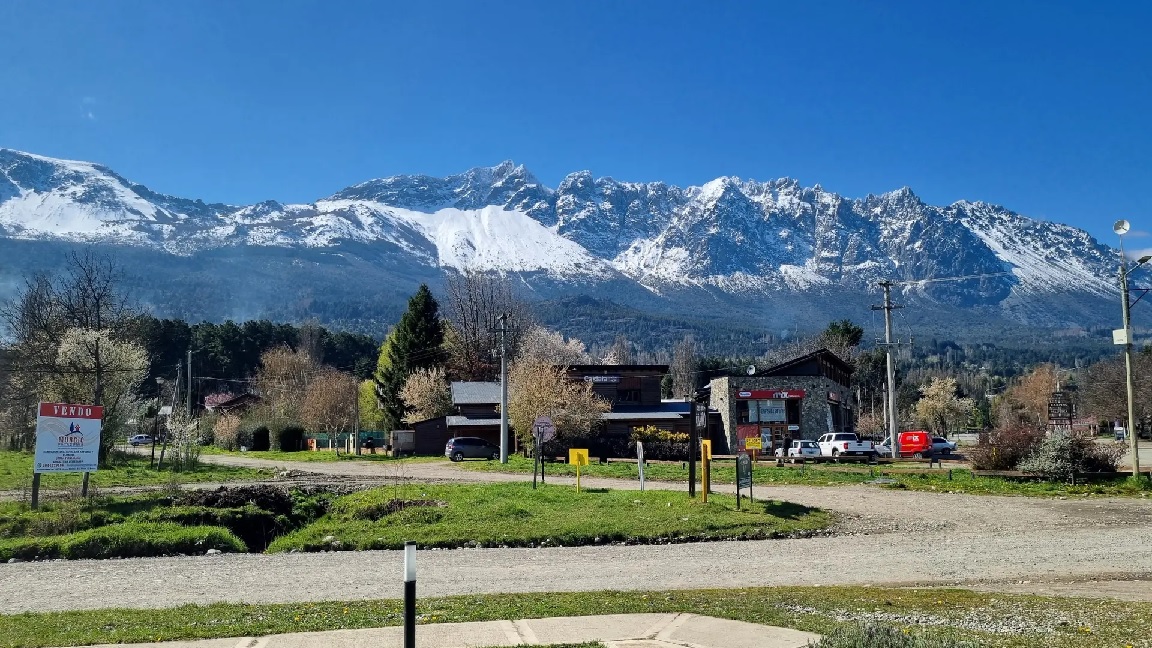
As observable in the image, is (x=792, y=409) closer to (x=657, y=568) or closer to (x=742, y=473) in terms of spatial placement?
(x=742, y=473)

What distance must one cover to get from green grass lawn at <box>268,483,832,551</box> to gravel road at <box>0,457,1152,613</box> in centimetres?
92

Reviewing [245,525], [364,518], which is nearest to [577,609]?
[364,518]

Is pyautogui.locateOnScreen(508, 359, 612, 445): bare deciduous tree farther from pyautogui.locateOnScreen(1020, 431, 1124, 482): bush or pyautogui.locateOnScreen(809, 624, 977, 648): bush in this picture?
pyautogui.locateOnScreen(809, 624, 977, 648): bush

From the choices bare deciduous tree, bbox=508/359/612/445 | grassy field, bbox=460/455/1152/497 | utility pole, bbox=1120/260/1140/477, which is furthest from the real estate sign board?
utility pole, bbox=1120/260/1140/477

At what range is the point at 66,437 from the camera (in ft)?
76.2

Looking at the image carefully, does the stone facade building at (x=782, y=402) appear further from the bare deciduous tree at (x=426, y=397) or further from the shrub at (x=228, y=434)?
the shrub at (x=228, y=434)

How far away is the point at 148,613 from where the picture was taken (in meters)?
10.8

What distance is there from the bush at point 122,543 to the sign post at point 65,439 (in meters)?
4.58

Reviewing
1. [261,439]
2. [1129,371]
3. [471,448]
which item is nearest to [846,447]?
[1129,371]

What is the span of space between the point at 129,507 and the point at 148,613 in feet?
44.4

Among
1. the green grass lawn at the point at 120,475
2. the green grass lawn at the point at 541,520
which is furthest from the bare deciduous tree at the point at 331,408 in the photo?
the green grass lawn at the point at 541,520

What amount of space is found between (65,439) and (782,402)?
5280 cm

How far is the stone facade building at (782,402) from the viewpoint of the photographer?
219 ft

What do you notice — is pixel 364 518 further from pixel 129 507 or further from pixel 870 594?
pixel 870 594
